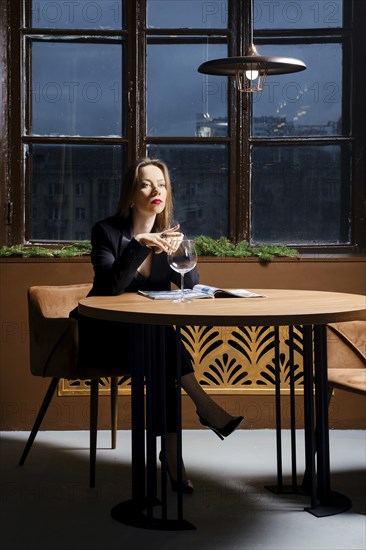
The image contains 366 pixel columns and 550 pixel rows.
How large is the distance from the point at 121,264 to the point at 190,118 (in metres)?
1.57

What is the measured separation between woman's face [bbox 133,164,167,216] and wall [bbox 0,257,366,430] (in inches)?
33.5

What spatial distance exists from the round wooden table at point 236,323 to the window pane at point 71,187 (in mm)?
1432

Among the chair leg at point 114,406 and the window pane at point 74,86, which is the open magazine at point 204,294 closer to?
the chair leg at point 114,406

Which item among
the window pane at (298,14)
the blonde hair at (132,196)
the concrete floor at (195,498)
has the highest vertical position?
the window pane at (298,14)

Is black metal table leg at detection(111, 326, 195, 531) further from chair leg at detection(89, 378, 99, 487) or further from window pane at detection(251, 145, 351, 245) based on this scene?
window pane at detection(251, 145, 351, 245)

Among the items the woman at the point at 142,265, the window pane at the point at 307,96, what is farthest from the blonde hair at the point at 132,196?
the window pane at the point at 307,96

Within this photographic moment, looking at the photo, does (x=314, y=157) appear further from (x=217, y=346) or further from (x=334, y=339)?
(x=334, y=339)

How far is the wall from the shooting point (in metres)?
4.32

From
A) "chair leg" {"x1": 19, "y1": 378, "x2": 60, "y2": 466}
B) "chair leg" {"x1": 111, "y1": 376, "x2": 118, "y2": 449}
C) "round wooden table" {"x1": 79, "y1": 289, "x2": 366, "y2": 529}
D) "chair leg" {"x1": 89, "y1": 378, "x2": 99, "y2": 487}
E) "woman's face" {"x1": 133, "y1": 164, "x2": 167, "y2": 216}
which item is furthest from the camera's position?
"chair leg" {"x1": 111, "y1": 376, "x2": 118, "y2": 449}

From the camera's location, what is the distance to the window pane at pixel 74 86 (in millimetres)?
4531

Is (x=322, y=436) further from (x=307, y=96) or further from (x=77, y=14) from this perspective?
(x=77, y=14)

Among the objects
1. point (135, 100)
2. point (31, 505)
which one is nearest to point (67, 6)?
point (135, 100)

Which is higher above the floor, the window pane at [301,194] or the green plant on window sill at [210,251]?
the window pane at [301,194]

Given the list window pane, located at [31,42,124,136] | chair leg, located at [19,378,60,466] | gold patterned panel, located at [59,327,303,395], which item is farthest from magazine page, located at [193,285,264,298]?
window pane, located at [31,42,124,136]
